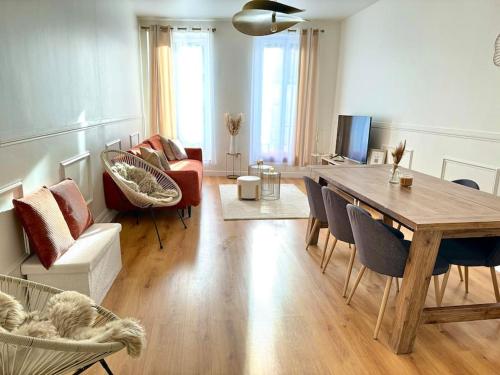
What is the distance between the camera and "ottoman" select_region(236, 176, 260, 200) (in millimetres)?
4648

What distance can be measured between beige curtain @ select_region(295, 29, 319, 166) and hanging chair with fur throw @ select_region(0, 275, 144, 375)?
5221mm

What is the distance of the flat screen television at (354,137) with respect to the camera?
15.3 feet

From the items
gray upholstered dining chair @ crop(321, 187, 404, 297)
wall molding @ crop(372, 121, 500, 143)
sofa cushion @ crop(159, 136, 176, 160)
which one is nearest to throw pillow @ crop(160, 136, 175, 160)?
sofa cushion @ crop(159, 136, 176, 160)

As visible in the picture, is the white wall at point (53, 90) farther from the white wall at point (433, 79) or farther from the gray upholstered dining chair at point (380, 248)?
the white wall at point (433, 79)

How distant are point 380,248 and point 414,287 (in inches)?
9.8

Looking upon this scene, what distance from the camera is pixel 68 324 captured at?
1.27 m

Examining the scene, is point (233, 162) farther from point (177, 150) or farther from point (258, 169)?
point (177, 150)

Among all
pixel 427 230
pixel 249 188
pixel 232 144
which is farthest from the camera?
pixel 232 144

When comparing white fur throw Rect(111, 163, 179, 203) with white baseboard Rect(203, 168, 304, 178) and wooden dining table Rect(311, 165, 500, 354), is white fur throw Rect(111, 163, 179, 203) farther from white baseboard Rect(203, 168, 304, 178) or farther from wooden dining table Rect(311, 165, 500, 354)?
white baseboard Rect(203, 168, 304, 178)

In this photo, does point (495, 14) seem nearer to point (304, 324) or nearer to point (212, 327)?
point (304, 324)

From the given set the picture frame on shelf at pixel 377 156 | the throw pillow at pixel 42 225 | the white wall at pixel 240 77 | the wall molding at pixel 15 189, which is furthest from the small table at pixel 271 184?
the wall molding at pixel 15 189

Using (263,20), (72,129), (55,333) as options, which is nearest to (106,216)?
(72,129)

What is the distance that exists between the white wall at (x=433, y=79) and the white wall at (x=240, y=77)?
0.82 metres

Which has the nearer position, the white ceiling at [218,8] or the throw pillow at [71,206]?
the throw pillow at [71,206]
